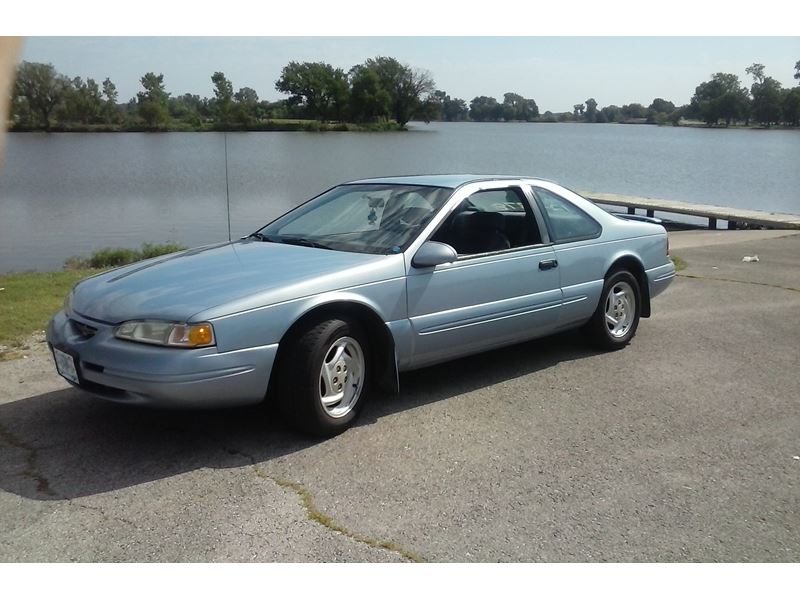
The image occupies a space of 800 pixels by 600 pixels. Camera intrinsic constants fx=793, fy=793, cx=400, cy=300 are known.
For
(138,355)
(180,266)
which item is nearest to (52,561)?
(138,355)

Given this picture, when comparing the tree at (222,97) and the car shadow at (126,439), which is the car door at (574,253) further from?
the tree at (222,97)

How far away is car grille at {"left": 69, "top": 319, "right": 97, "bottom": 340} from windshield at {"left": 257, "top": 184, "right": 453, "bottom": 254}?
159cm

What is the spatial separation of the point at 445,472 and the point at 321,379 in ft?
3.02

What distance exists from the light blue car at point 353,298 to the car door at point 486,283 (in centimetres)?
1

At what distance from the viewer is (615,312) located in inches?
264

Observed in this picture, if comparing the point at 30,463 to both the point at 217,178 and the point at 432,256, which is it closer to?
the point at 432,256

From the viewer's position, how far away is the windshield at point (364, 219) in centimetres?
531

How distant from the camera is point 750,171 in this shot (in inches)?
1597

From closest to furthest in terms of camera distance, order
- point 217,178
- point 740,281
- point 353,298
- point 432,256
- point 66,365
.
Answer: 1. point 66,365
2. point 353,298
3. point 432,256
4. point 740,281
5. point 217,178

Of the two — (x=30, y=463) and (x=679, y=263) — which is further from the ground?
(x=679, y=263)

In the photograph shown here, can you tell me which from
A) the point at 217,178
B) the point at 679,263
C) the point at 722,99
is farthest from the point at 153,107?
the point at 722,99

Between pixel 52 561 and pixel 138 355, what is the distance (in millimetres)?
1164

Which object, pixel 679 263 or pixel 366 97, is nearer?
pixel 679 263

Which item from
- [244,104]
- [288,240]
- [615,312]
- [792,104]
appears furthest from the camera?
[792,104]
